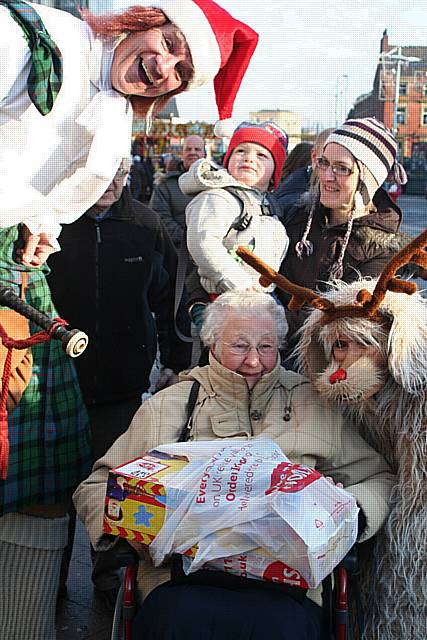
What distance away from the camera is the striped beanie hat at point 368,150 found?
2.91 meters

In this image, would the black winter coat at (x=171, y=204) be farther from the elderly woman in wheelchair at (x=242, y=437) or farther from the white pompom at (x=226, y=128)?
the elderly woman in wheelchair at (x=242, y=437)

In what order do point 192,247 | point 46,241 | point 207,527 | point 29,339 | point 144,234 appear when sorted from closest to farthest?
point 207,527 < point 29,339 < point 46,241 < point 192,247 < point 144,234

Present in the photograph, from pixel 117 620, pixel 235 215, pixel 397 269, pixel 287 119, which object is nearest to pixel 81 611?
pixel 117 620

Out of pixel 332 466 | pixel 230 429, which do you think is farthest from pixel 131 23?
pixel 332 466

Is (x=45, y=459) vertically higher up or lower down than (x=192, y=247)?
lower down

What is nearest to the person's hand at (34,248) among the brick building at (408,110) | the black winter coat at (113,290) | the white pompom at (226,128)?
the black winter coat at (113,290)

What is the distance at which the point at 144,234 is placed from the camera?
3.14 metres

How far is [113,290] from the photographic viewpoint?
302cm

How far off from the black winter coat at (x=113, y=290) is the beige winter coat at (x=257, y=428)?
503 mm

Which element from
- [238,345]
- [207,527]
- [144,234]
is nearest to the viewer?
[207,527]

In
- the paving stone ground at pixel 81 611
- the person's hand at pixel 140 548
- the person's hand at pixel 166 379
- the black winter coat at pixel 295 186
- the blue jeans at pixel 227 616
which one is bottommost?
the paving stone ground at pixel 81 611

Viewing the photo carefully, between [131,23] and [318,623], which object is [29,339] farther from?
[318,623]

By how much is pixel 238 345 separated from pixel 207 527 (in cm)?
75

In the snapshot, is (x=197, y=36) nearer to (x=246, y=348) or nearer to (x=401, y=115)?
(x=246, y=348)
